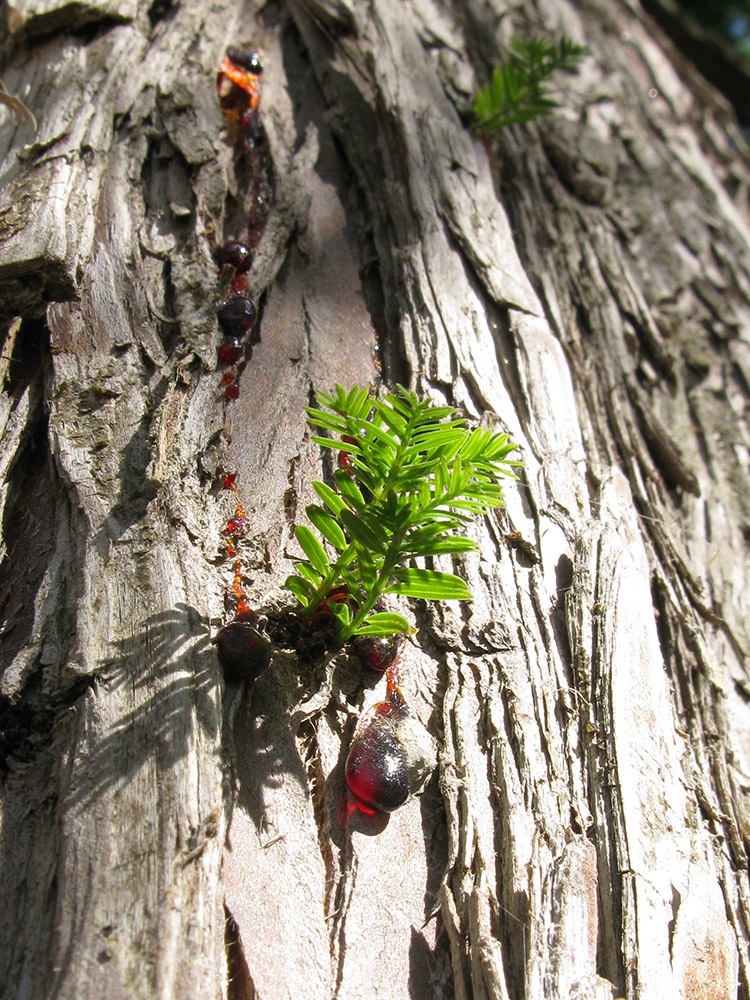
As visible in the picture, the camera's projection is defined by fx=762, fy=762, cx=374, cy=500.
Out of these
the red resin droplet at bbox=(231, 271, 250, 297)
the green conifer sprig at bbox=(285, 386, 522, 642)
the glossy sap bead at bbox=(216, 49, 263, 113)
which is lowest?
the green conifer sprig at bbox=(285, 386, 522, 642)

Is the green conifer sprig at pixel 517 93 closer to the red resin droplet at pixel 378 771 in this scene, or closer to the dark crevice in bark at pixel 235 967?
the red resin droplet at pixel 378 771

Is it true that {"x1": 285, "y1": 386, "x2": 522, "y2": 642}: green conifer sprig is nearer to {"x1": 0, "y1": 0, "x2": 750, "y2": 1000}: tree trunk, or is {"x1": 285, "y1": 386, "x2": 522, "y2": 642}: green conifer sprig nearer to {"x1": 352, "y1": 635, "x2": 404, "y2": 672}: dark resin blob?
{"x1": 352, "y1": 635, "x2": 404, "y2": 672}: dark resin blob

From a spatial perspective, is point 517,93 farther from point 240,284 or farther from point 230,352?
point 230,352

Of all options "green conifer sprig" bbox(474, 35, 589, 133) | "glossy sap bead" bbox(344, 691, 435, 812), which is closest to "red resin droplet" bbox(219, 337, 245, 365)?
"glossy sap bead" bbox(344, 691, 435, 812)

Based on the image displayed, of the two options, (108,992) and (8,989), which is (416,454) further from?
(8,989)

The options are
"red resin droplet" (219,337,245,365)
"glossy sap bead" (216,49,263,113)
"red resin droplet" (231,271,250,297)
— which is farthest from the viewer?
"glossy sap bead" (216,49,263,113)

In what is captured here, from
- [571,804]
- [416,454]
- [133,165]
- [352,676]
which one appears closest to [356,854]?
[352,676]
